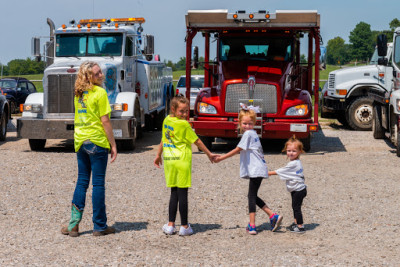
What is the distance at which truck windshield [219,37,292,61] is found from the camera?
586 inches

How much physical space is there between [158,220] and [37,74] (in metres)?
89.7

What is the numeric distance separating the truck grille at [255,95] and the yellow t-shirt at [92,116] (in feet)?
23.8

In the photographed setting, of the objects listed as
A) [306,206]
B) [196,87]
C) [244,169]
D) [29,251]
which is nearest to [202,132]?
[306,206]

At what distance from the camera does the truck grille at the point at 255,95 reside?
13727mm

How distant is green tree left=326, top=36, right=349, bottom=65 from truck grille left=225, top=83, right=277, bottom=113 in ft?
492

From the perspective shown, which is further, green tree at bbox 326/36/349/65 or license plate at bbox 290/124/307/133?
green tree at bbox 326/36/349/65

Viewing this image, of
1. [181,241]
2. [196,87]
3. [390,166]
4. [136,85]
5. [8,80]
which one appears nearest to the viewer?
[181,241]

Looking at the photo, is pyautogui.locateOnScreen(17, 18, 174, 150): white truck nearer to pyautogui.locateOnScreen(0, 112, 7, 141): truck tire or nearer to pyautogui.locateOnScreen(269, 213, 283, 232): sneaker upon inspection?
pyautogui.locateOnScreen(0, 112, 7, 141): truck tire

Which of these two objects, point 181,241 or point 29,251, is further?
point 181,241

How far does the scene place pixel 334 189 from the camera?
955 centimetres

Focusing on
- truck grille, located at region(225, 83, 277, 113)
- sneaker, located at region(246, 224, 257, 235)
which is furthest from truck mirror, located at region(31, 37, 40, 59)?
sneaker, located at region(246, 224, 257, 235)

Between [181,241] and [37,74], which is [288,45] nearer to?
[181,241]

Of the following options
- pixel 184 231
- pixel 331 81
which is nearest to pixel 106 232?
pixel 184 231

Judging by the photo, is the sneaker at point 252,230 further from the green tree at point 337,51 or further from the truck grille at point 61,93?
the green tree at point 337,51
